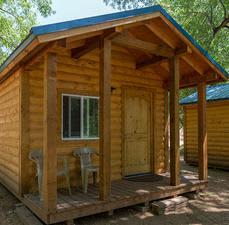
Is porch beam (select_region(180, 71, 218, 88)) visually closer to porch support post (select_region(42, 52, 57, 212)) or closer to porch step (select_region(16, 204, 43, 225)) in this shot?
porch support post (select_region(42, 52, 57, 212))

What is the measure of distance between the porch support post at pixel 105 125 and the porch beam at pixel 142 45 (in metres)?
0.42

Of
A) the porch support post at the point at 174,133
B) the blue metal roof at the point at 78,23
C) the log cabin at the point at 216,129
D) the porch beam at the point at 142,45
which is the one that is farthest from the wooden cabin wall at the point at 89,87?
the log cabin at the point at 216,129

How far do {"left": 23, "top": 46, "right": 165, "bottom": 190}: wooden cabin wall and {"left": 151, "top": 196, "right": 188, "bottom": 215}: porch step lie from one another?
162 cm

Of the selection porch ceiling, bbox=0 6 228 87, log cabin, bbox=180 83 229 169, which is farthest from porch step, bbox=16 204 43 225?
log cabin, bbox=180 83 229 169

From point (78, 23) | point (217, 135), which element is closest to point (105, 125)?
point (78, 23)

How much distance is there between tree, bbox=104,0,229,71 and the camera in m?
15.1

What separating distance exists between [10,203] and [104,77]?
3429mm

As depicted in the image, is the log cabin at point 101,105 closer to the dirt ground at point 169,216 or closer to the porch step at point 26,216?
the porch step at point 26,216

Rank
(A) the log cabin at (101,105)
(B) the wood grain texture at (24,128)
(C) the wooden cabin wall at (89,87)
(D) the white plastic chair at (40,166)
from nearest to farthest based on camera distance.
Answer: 1. (A) the log cabin at (101,105)
2. (D) the white plastic chair at (40,166)
3. (B) the wood grain texture at (24,128)
4. (C) the wooden cabin wall at (89,87)

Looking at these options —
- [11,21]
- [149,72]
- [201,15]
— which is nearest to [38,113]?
[149,72]

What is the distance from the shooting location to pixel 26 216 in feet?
14.9

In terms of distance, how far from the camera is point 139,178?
22.1 ft

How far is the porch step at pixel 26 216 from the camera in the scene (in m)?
4.31

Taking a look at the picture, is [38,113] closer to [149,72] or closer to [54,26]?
[54,26]
